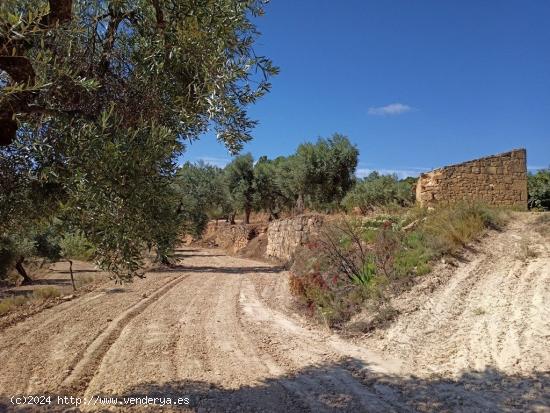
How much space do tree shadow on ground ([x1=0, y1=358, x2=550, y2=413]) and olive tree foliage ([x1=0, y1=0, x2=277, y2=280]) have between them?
89.1 inches

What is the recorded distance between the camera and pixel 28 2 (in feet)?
Answer: 13.6

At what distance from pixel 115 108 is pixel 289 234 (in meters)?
18.9

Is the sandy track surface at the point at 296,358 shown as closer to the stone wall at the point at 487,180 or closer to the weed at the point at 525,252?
the weed at the point at 525,252

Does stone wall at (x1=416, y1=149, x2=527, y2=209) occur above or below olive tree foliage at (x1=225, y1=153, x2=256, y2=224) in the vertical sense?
below

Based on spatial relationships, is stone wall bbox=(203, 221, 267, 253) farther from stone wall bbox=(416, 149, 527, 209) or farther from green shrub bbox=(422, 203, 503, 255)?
green shrub bbox=(422, 203, 503, 255)

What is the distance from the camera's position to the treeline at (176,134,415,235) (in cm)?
2884

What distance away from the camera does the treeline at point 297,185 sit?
94.6 ft

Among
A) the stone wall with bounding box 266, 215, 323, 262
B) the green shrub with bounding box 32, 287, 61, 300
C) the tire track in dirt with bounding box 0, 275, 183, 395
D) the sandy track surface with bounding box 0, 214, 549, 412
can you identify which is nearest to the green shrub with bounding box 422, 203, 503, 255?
the sandy track surface with bounding box 0, 214, 549, 412

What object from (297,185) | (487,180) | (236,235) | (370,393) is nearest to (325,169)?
(297,185)

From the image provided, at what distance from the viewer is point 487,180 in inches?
567

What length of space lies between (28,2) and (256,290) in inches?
477

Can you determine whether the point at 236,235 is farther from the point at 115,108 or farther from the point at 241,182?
the point at 115,108

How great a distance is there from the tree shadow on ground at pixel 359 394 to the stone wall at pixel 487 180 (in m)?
9.37

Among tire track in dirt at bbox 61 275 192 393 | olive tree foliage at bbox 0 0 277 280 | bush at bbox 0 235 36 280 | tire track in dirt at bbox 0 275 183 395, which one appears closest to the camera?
olive tree foliage at bbox 0 0 277 280
